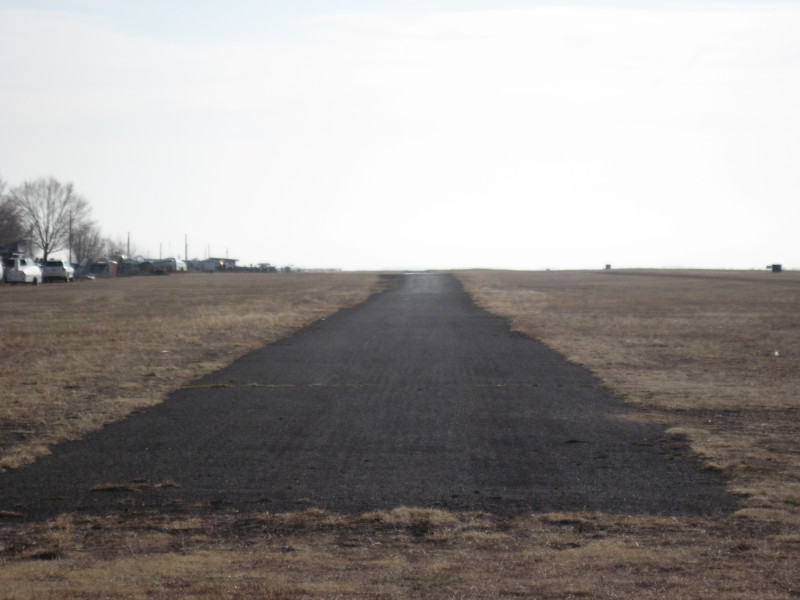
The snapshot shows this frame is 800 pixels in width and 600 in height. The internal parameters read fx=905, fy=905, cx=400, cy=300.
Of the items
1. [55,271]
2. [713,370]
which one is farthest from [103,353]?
[55,271]

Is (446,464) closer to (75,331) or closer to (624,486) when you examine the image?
(624,486)

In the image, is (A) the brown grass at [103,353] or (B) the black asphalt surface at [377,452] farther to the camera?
(A) the brown grass at [103,353]

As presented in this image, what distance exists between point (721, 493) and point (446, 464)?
2.53 metres

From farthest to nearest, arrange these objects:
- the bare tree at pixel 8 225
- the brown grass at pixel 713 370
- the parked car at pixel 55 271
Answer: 1. the bare tree at pixel 8 225
2. the parked car at pixel 55 271
3. the brown grass at pixel 713 370

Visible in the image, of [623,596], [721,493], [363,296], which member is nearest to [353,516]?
[623,596]

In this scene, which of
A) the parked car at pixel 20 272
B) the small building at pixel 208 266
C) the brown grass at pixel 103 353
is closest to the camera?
the brown grass at pixel 103 353

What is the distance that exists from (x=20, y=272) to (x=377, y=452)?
5591 centimetres

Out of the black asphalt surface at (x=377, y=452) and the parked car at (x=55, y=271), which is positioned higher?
the parked car at (x=55, y=271)

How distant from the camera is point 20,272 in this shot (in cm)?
5938

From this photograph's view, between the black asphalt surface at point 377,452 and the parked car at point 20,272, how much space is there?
4819 cm

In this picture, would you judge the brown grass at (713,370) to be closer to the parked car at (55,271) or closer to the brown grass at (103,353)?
the brown grass at (103,353)

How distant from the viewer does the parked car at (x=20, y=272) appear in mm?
59062

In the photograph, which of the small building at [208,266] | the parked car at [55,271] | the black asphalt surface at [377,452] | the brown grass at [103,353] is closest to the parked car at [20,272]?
the parked car at [55,271]

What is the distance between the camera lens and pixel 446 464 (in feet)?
28.8
